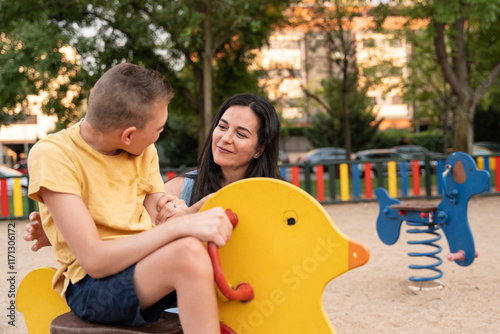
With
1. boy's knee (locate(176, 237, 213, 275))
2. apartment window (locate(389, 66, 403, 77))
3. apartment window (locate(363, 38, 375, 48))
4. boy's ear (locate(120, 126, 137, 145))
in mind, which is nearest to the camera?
boy's knee (locate(176, 237, 213, 275))

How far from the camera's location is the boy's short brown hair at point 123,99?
5.24 ft

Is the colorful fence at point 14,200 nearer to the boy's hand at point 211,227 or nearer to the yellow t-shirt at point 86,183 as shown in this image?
the yellow t-shirt at point 86,183

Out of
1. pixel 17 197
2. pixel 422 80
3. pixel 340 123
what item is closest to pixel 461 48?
pixel 17 197

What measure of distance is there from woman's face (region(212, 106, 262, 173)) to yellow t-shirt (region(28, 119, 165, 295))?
0.94m

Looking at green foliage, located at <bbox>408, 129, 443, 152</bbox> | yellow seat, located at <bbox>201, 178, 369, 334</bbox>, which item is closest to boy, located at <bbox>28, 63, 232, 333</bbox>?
yellow seat, located at <bbox>201, 178, 369, 334</bbox>

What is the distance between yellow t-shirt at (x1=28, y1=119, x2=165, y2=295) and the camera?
5.24 feet

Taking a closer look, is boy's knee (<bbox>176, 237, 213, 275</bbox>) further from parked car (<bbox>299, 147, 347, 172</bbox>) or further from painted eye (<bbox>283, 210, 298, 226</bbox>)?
parked car (<bbox>299, 147, 347, 172</bbox>)

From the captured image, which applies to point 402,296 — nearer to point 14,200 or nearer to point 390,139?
point 14,200

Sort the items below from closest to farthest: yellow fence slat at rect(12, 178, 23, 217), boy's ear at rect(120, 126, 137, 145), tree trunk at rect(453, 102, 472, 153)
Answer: boy's ear at rect(120, 126, 137, 145)
yellow fence slat at rect(12, 178, 23, 217)
tree trunk at rect(453, 102, 472, 153)

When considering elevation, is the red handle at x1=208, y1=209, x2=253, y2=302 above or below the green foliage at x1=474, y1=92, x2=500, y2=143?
above

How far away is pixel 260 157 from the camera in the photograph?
9.43 ft

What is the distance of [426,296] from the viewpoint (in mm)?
5047

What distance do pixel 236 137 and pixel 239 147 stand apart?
0.05m

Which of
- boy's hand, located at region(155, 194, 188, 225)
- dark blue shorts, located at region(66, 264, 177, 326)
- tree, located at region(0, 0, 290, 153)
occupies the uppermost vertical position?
tree, located at region(0, 0, 290, 153)
